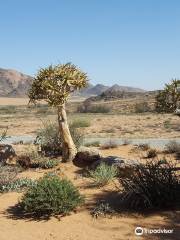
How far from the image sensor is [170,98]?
1239 cm

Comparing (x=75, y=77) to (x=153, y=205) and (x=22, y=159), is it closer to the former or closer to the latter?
(x=22, y=159)

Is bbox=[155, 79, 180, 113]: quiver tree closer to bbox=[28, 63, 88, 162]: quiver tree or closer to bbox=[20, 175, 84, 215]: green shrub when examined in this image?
bbox=[28, 63, 88, 162]: quiver tree

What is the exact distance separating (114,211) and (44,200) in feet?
4.49

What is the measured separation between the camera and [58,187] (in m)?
9.03

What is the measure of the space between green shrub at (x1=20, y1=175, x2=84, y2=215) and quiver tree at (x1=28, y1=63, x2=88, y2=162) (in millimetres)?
5365

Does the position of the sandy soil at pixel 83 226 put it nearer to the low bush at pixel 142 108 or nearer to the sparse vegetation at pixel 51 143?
the sparse vegetation at pixel 51 143

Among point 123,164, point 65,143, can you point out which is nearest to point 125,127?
point 65,143

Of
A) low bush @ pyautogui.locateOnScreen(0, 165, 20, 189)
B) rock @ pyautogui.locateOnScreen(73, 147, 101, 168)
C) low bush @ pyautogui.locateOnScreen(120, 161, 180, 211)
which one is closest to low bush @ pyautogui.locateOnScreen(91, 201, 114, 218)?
low bush @ pyautogui.locateOnScreen(120, 161, 180, 211)

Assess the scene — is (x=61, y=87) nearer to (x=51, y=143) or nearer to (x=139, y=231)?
(x=51, y=143)

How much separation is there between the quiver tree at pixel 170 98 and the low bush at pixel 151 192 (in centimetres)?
350

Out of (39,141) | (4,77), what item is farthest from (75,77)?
(4,77)

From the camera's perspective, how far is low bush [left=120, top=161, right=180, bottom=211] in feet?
28.5

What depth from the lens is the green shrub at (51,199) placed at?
875 centimetres

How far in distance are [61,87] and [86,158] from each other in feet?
7.90
